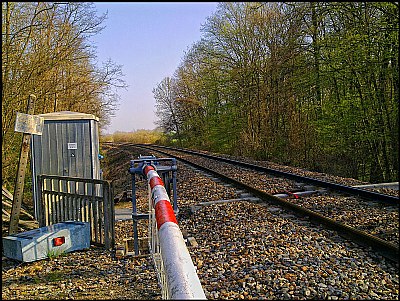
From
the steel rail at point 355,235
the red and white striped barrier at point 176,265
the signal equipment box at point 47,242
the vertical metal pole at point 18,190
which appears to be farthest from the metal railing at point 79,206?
the red and white striped barrier at point 176,265

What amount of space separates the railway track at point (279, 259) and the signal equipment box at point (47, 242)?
172 centimetres

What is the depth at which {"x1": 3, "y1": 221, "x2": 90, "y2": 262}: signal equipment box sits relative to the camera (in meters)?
5.71

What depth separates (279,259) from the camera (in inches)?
205

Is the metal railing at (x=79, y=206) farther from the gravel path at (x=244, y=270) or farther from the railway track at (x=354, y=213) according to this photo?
the railway track at (x=354, y=213)

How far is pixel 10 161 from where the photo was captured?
11258 millimetres

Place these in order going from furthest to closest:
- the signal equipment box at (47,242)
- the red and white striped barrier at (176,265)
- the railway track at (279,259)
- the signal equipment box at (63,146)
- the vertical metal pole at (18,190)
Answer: the signal equipment box at (63,146)
the vertical metal pole at (18,190)
the signal equipment box at (47,242)
the railway track at (279,259)
the red and white striped barrier at (176,265)

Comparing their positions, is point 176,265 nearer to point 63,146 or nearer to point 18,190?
point 18,190

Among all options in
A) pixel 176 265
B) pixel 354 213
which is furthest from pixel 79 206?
pixel 176 265

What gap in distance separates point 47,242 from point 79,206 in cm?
139

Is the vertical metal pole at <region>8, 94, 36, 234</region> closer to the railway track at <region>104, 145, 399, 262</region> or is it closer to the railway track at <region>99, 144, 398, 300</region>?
the railway track at <region>99, 144, 398, 300</region>

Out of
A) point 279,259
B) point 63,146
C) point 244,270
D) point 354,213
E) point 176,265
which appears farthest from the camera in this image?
point 63,146

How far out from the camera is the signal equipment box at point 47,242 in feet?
18.7

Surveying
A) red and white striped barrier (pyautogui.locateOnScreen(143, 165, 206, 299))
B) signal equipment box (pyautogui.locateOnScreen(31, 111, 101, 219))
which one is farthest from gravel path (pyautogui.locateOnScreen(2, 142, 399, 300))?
red and white striped barrier (pyautogui.locateOnScreen(143, 165, 206, 299))

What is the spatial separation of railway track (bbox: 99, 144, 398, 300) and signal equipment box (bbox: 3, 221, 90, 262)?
5.65ft
